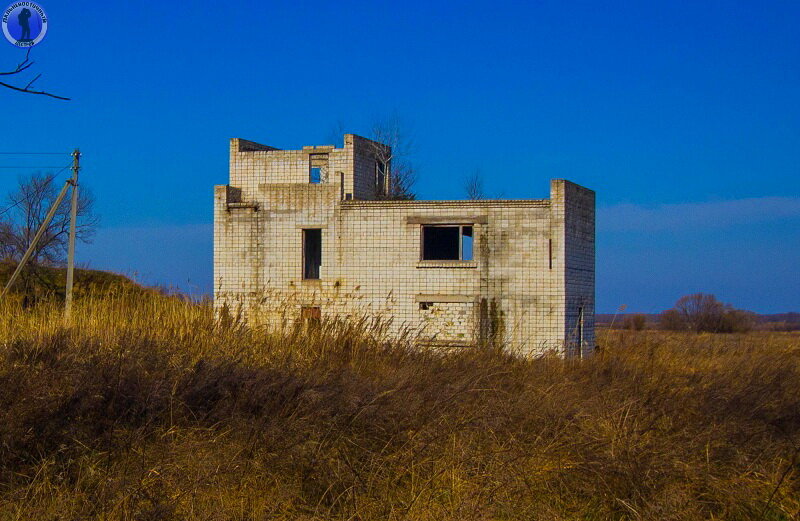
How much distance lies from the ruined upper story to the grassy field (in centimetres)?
1282

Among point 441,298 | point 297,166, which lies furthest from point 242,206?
point 441,298

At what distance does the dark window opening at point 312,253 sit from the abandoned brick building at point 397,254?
30 mm

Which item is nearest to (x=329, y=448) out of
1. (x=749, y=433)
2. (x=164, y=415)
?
(x=164, y=415)

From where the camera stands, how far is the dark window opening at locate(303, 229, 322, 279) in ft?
79.0

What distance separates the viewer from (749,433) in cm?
1089

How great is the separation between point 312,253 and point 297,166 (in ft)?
7.87

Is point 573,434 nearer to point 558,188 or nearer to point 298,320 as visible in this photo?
point 298,320

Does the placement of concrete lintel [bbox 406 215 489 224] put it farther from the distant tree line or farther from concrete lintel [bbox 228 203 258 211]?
the distant tree line

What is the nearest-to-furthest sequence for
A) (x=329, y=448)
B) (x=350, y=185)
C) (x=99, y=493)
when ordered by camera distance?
(x=99, y=493)
(x=329, y=448)
(x=350, y=185)

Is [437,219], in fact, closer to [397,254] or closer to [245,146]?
[397,254]

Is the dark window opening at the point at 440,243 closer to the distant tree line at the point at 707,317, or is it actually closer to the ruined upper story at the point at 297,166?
the ruined upper story at the point at 297,166

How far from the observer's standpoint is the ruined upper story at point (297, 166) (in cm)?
2402

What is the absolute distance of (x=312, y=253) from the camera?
A: 24500mm

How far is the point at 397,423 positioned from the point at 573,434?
1.76m
